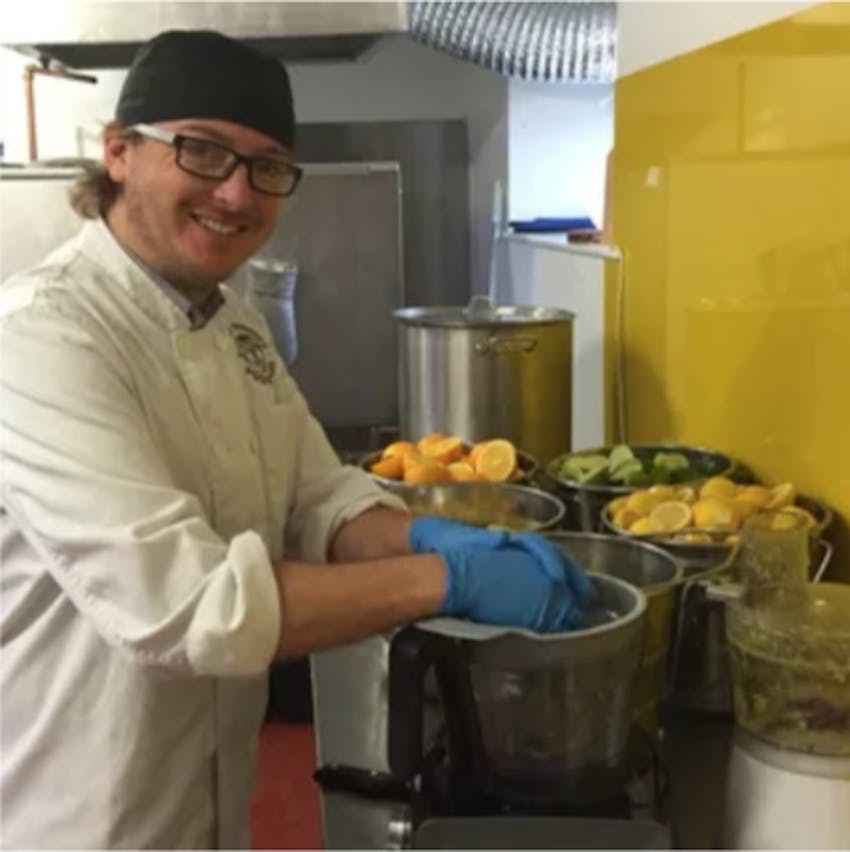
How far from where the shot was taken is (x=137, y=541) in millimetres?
753

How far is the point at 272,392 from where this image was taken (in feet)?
3.68

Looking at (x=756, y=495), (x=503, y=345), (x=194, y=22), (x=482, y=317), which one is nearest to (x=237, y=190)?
(x=756, y=495)

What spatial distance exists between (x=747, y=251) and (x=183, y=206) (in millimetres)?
812

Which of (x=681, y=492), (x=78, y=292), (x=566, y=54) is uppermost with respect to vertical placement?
(x=566, y=54)

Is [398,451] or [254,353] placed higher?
[254,353]

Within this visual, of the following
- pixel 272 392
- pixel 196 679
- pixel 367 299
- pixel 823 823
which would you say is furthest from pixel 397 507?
pixel 367 299

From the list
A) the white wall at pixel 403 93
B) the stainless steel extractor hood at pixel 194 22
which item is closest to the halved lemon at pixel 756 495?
the stainless steel extractor hood at pixel 194 22

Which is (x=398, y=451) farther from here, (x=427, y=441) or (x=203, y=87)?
(x=203, y=87)

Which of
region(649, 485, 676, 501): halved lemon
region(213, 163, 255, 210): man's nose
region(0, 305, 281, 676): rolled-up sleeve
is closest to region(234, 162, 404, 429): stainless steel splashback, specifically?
region(649, 485, 676, 501): halved lemon

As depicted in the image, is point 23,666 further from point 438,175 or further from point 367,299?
point 438,175

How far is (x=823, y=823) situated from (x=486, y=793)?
233mm

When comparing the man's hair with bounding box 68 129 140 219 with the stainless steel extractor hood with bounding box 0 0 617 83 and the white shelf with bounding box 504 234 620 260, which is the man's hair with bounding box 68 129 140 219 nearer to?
the white shelf with bounding box 504 234 620 260

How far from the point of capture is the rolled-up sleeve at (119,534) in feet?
2.47

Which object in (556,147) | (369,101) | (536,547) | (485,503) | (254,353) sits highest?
(369,101)
